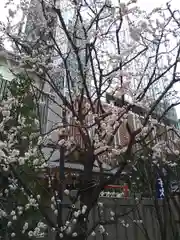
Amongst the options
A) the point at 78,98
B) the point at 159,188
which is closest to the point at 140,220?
the point at 159,188

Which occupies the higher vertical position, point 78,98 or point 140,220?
point 78,98

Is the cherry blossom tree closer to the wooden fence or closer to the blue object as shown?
the wooden fence

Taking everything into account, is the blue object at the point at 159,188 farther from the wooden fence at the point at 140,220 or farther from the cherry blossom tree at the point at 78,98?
the cherry blossom tree at the point at 78,98

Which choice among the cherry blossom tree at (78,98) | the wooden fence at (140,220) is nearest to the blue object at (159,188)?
the wooden fence at (140,220)

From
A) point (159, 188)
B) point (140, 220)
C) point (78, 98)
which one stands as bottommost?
point (140, 220)

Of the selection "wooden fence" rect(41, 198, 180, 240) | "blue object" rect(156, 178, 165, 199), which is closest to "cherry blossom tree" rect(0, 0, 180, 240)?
"wooden fence" rect(41, 198, 180, 240)

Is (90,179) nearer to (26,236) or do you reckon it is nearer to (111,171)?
(26,236)

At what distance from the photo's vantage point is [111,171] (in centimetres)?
659

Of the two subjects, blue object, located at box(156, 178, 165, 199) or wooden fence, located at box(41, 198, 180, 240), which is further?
blue object, located at box(156, 178, 165, 199)

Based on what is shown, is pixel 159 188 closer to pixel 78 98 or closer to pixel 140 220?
pixel 140 220

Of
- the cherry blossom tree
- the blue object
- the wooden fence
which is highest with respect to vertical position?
the cherry blossom tree

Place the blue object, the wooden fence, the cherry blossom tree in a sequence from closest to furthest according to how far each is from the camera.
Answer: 1. the cherry blossom tree
2. the wooden fence
3. the blue object

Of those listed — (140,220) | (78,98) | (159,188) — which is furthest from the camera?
(159,188)

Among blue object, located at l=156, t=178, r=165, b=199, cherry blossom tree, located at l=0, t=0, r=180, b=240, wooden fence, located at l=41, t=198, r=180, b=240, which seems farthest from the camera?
blue object, located at l=156, t=178, r=165, b=199
